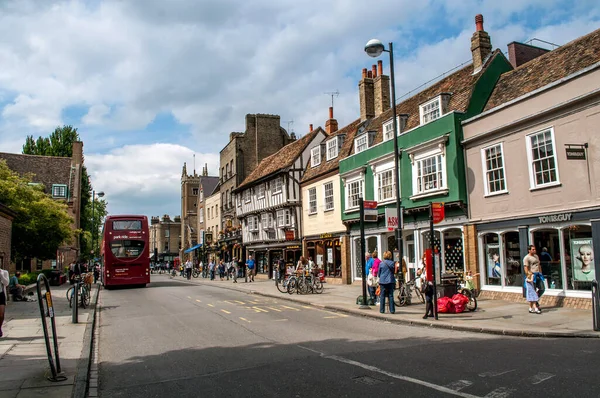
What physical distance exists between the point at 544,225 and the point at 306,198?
1791 cm

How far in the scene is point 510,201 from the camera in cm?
1616

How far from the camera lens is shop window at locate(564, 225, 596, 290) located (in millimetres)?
13594

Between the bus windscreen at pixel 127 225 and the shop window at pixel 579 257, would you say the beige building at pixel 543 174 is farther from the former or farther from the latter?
the bus windscreen at pixel 127 225

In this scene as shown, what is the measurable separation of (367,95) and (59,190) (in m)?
39.2

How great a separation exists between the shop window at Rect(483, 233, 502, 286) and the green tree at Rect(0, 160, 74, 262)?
23555 mm

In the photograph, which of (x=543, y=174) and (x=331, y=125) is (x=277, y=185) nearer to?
(x=331, y=125)

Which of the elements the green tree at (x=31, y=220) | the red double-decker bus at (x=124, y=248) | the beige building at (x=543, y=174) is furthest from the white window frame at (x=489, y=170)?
the green tree at (x=31, y=220)

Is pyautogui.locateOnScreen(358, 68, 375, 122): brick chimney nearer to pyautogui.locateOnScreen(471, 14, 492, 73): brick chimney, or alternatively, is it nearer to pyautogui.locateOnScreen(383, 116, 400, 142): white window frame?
pyautogui.locateOnScreen(383, 116, 400, 142): white window frame

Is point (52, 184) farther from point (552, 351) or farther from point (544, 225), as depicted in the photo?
point (552, 351)

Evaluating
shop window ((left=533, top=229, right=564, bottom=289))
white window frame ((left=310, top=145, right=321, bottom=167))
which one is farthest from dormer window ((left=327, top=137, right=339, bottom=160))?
shop window ((left=533, top=229, right=564, bottom=289))

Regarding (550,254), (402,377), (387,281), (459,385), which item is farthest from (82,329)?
(550,254)

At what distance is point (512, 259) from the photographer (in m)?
16.3

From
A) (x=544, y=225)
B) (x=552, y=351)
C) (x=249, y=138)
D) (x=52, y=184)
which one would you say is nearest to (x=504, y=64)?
(x=544, y=225)

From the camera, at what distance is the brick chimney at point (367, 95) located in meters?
28.4
